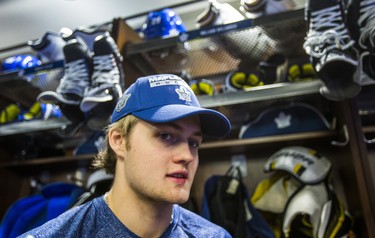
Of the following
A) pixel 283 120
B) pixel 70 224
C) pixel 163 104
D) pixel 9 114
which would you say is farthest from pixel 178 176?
pixel 9 114

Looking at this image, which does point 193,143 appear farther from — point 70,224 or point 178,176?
point 70,224

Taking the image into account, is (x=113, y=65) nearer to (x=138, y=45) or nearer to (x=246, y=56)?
(x=138, y=45)

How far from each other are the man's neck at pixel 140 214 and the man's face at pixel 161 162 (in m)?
0.03

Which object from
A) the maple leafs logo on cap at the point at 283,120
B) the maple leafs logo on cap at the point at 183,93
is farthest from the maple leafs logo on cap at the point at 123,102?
the maple leafs logo on cap at the point at 283,120

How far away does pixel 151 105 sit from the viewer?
67 cm

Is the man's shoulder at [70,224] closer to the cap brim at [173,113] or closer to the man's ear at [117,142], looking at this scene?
the man's ear at [117,142]

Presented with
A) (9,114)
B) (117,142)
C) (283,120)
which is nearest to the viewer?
(117,142)

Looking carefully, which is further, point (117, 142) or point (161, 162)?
point (117, 142)

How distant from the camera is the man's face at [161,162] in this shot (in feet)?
2.01

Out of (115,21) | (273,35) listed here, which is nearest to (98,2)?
(115,21)

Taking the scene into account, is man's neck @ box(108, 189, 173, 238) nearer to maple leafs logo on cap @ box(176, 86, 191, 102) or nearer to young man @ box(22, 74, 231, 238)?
young man @ box(22, 74, 231, 238)

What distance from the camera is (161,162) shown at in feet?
2.04

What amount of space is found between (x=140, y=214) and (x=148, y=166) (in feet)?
0.42

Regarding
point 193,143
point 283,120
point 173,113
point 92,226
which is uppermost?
point 173,113
